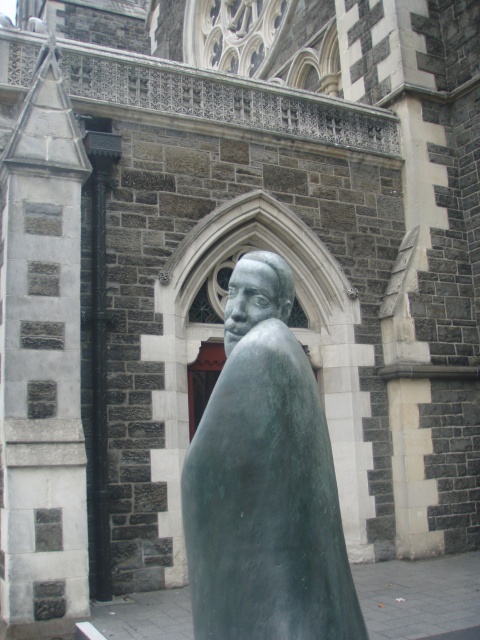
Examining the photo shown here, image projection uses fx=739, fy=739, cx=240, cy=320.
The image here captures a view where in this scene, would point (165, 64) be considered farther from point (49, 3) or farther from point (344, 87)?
point (49, 3)

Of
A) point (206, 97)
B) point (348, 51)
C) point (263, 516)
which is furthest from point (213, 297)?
point (263, 516)

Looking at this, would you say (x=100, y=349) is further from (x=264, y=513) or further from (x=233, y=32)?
(x=233, y=32)

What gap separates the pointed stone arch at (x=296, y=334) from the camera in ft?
24.3

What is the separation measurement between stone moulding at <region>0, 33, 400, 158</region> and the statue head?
568cm

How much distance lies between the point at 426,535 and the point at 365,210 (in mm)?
3888

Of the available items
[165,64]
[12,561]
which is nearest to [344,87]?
[165,64]

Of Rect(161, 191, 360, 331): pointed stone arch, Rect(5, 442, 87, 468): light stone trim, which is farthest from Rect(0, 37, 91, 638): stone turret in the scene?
Rect(161, 191, 360, 331): pointed stone arch

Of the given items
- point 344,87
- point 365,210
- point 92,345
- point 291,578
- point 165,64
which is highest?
point 344,87

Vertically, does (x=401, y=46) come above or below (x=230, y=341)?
above

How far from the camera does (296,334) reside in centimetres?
852

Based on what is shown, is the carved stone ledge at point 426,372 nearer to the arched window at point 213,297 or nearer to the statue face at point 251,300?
the arched window at point 213,297

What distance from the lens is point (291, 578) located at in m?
2.11

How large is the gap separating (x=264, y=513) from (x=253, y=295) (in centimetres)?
70

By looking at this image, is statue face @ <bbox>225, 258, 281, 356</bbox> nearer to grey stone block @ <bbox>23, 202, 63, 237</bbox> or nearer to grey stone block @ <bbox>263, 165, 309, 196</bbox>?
grey stone block @ <bbox>23, 202, 63, 237</bbox>
